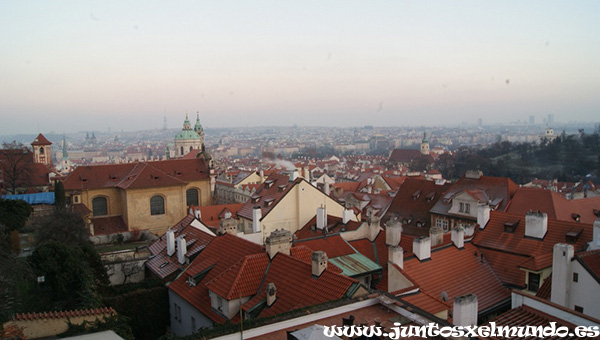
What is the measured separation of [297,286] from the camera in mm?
13578

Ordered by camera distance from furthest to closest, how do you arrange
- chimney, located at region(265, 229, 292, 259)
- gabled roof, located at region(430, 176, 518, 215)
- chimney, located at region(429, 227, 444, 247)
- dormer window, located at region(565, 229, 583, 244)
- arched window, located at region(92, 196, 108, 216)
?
arched window, located at region(92, 196, 108, 216), gabled roof, located at region(430, 176, 518, 215), chimney, located at region(429, 227, 444, 247), dormer window, located at region(565, 229, 583, 244), chimney, located at region(265, 229, 292, 259)

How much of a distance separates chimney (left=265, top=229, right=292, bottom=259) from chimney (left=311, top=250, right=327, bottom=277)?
209 centimetres

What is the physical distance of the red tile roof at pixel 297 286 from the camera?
498 inches

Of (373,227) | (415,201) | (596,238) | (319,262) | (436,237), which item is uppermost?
(319,262)

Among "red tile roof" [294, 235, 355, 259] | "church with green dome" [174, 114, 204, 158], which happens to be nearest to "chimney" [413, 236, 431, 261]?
"red tile roof" [294, 235, 355, 259]

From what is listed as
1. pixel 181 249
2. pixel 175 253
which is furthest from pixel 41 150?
pixel 181 249

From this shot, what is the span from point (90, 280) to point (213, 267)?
545 cm

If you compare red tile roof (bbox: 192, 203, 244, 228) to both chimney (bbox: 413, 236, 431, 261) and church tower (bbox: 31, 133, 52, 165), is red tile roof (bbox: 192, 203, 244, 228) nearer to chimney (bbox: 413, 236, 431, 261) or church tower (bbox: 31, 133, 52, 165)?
chimney (bbox: 413, 236, 431, 261)

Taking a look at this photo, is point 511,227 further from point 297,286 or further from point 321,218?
point 297,286

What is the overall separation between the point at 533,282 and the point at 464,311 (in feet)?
24.3

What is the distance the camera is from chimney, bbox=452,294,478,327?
36.1 feet

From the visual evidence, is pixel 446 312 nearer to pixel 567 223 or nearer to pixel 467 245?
pixel 467 245

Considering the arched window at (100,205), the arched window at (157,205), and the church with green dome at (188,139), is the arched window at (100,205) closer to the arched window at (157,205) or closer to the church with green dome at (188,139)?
the arched window at (157,205)

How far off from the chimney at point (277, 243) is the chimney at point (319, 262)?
209 centimetres
